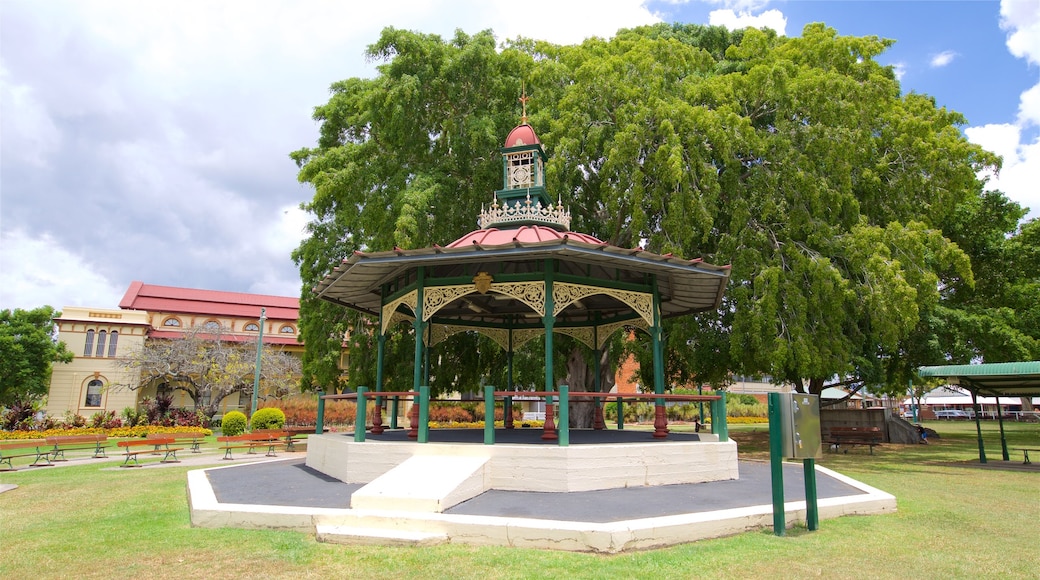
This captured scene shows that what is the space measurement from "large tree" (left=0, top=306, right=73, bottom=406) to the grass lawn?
38.9 meters

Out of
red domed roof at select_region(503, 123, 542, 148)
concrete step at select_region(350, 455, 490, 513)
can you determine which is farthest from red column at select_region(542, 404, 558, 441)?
red domed roof at select_region(503, 123, 542, 148)

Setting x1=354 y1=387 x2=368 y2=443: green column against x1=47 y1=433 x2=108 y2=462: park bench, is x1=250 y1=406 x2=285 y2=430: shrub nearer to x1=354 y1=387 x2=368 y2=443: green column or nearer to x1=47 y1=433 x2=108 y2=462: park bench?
x1=47 y1=433 x2=108 y2=462: park bench

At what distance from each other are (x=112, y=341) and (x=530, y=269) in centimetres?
4196

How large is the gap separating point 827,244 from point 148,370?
40.5 metres

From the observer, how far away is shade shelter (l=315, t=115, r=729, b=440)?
10.8m

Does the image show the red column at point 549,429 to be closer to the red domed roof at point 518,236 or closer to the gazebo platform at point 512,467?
the gazebo platform at point 512,467

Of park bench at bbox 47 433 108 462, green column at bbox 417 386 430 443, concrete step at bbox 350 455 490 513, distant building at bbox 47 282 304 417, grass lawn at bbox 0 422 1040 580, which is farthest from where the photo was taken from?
distant building at bbox 47 282 304 417

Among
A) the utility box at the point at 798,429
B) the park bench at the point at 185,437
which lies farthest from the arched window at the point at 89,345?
the utility box at the point at 798,429

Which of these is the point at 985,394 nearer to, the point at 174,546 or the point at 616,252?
the point at 616,252

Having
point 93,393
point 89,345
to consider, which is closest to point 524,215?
point 89,345

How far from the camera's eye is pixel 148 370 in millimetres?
39281

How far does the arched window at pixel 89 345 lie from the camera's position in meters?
43.0

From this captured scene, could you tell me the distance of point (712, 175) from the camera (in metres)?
17.7

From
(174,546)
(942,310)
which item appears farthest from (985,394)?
(174,546)
